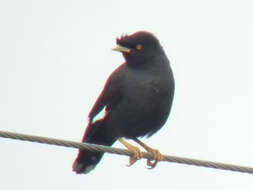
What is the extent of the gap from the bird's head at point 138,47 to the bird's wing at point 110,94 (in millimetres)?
178

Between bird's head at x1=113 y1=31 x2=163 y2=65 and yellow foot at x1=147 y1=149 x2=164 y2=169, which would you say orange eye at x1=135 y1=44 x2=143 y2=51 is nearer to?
bird's head at x1=113 y1=31 x2=163 y2=65

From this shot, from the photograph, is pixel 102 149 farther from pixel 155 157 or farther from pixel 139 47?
pixel 139 47

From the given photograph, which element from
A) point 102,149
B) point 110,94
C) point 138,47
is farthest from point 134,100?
point 102,149

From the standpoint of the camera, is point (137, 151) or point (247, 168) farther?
point (137, 151)

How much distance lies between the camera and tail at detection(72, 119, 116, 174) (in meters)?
8.68

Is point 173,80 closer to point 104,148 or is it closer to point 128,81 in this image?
point 128,81

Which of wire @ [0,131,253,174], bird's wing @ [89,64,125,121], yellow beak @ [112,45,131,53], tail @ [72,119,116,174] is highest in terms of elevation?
yellow beak @ [112,45,131,53]

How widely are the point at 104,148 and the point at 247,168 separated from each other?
47.7 inches

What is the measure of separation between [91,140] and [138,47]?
120 cm

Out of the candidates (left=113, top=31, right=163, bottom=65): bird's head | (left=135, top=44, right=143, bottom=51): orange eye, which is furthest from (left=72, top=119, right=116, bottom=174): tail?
(left=135, top=44, right=143, bottom=51): orange eye

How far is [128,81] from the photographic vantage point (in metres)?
8.48

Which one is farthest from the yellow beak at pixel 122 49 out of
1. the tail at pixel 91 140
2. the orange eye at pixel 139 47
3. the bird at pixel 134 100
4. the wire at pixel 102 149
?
the wire at pixel 102 149

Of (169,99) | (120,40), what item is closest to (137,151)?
(169,99)

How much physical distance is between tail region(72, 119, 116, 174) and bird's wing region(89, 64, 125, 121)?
Answer: 15 centimetres
